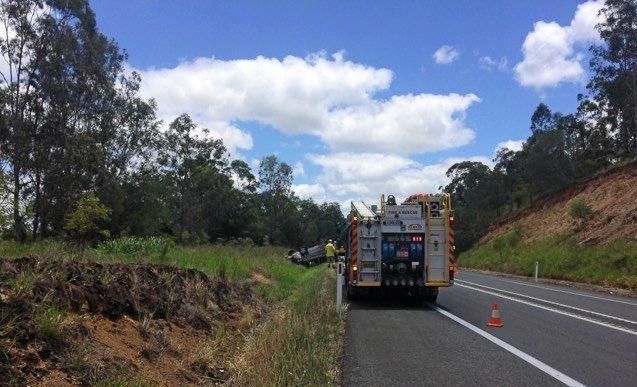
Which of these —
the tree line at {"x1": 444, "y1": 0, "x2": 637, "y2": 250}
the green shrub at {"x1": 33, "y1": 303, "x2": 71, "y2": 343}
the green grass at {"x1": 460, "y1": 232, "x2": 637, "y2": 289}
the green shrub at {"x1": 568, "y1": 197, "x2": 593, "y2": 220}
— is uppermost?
the tree line at {"x1": 444, "y1": 0, "x2": 637, "y2": 250}

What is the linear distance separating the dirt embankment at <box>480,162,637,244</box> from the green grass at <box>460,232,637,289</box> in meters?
1.12

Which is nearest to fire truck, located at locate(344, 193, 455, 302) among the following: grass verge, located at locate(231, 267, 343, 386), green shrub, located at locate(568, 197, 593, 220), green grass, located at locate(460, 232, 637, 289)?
grass verge, located at locate(231, 267, 343, 386)

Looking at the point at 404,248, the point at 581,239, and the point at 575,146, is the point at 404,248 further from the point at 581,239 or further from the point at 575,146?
the point at 575,146

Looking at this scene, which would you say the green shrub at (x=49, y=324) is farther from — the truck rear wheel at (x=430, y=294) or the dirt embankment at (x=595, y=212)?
the dirt embankment at (x=595, y=212)

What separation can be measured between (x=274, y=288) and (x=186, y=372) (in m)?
11.5

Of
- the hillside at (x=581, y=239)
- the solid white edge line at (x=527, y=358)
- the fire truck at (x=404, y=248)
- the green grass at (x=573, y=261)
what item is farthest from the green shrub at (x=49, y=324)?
the hillside at (x=581, y=239)

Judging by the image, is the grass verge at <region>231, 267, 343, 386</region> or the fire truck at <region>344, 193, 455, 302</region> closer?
the grass verge at <region>231, 267, 343, 386</region>

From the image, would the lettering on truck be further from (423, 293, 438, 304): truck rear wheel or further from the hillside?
Result: the hillside

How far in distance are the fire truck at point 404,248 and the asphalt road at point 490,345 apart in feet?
2.52

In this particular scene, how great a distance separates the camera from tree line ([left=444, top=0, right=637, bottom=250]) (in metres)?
41.9

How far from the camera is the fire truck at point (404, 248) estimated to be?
14789mm

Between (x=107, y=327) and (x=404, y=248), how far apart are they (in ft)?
30.6

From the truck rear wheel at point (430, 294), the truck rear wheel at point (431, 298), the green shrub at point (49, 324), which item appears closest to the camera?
the green shrub at point (49, 324)

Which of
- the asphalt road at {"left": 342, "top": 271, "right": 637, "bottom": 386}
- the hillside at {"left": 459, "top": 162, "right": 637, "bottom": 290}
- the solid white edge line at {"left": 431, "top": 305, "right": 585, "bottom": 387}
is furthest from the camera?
the hillside at {"left": 459, "top": 162, "right": 637, "bottom": 290}
